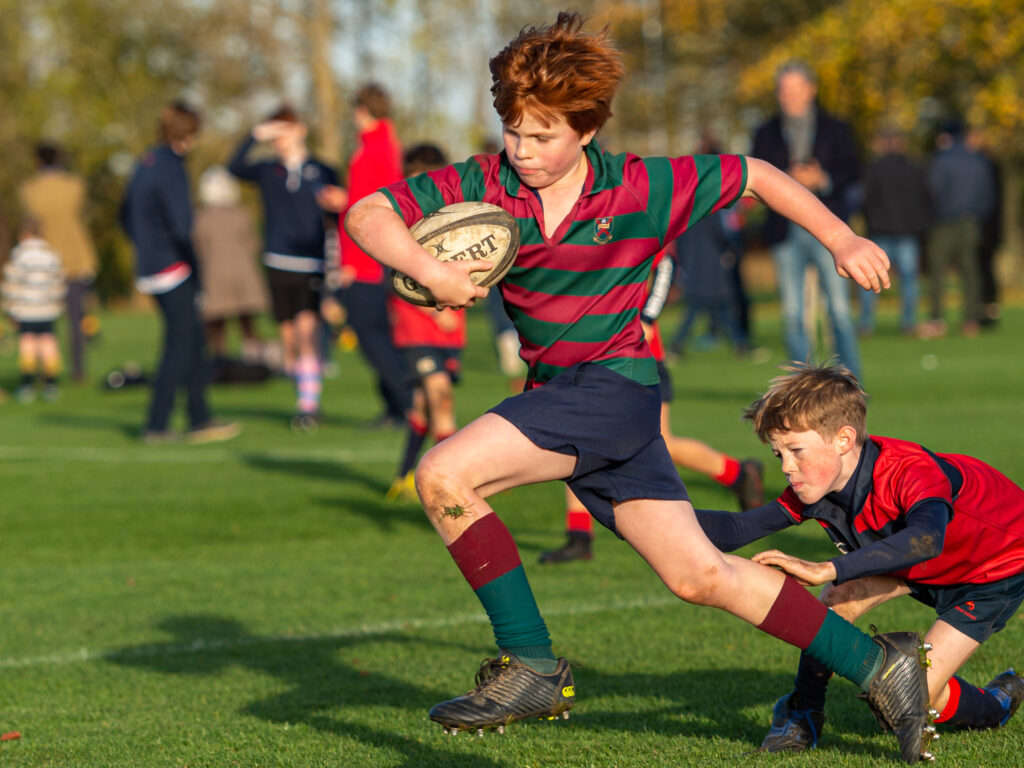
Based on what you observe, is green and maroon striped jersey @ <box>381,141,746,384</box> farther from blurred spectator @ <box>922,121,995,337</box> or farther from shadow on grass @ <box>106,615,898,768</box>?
blurred spectator @ <box>922,121,995,337</box>

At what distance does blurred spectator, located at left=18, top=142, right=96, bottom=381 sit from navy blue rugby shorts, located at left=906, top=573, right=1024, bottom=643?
1439 cm

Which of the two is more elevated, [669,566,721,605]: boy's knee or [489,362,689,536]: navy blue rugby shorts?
[489,362,689,536]: navy blue rugby shorts

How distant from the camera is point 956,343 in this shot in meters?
17.5

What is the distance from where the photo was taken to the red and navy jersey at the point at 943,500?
367 cm

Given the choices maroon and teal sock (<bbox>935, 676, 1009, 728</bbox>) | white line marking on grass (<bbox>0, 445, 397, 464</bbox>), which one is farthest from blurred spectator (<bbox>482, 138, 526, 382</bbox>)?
maroon and teal sock (<bbox>935, 676, 1009, 728</bbox>)

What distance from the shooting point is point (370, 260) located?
35.1 feet

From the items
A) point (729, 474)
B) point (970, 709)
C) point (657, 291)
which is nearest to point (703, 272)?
point (729, 474)

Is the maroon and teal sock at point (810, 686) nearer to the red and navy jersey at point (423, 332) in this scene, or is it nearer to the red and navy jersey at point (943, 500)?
the red and navy jersey at point (943, 500)

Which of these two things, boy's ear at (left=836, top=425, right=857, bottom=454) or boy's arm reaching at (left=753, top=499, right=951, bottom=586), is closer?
boy's arm reaching at (left=753, top=499, right=951, bottom=586)

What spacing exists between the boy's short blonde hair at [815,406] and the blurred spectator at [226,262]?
14.3 m

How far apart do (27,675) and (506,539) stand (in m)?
2.47

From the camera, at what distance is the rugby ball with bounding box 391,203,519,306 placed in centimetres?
347

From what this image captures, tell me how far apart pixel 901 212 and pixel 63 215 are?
1127 cm

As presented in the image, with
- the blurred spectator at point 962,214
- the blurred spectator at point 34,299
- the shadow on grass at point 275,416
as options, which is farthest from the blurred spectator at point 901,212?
the blurred spectator at point 34,299
